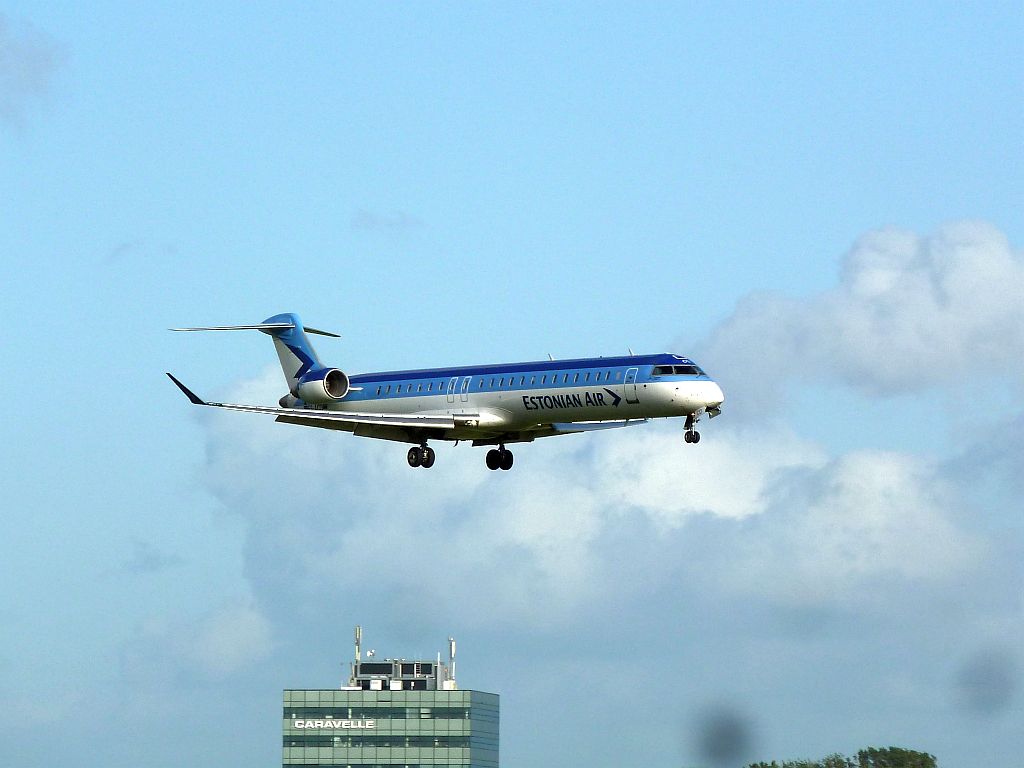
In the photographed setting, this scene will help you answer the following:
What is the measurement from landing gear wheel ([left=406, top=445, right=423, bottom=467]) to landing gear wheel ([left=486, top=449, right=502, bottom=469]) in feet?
9.35

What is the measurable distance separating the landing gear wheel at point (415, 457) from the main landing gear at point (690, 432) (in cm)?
1233

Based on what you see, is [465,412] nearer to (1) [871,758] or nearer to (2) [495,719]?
(1) [871,758]

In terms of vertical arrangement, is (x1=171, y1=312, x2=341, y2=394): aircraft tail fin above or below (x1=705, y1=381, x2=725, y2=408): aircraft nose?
above

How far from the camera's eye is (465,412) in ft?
255

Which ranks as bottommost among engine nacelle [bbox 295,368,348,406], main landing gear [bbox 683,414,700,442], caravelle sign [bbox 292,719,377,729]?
main landing gear [bbox 683,414,700,442]

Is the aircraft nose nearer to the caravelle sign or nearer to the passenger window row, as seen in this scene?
the passenger window row

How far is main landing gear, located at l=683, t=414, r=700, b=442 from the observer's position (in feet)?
235

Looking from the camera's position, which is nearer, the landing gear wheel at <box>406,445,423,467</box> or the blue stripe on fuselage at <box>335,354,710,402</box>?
the blue stripe on fuselage at <box>335,354,710,402</box>

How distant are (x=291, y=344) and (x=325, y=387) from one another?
5054 millimetres

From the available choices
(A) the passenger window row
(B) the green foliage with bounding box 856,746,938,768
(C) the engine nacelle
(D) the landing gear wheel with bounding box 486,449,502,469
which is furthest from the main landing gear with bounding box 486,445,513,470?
(B) the green foliage with bounding box 856,746,938,768

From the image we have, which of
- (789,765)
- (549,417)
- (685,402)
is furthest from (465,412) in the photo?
(789,765)

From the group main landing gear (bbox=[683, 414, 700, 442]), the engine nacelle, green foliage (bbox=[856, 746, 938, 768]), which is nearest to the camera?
main landing gear (bbox=[683, 414, 700, 442])

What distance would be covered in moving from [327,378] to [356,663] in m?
83.8

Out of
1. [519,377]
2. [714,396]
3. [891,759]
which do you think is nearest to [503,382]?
[519,377]
